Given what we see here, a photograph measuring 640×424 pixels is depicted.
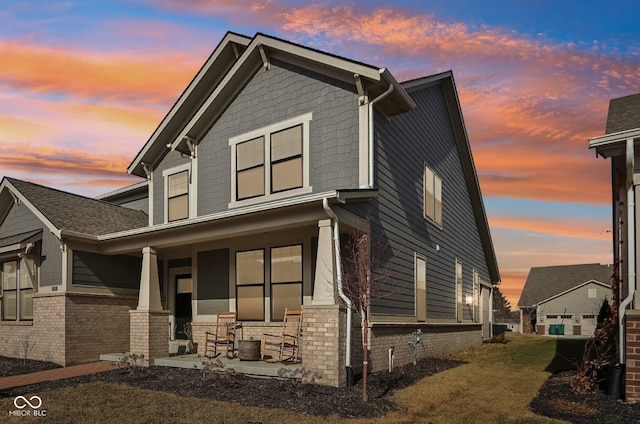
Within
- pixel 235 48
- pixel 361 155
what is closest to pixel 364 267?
pixel 361 155

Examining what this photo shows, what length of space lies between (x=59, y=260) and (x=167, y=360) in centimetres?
498

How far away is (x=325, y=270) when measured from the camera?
36.8 ft

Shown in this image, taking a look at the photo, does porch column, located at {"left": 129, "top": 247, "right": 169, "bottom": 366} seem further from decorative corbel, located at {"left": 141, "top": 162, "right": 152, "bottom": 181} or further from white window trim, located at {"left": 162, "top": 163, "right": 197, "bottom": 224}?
decorative corbel, located at {"left": 141, "top": 162, "right": 152, "bottom": 181}

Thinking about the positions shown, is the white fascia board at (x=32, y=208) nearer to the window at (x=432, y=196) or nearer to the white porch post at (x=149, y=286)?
the white porch post at (x=149, y=286)

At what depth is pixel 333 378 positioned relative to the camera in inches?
419

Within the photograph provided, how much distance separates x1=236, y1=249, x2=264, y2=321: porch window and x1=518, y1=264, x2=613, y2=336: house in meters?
37.2

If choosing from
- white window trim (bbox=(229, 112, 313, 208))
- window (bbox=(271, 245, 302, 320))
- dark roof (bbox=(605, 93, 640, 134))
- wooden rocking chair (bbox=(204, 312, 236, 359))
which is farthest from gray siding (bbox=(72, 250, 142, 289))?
dark roof (bbox=(605, 93, 640, 134))

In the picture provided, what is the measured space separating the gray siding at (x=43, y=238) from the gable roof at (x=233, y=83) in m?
3.54

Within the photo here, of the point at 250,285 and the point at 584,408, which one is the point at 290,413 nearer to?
the point at 584,408

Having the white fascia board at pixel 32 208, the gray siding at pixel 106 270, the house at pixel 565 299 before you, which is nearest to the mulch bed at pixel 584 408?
the gray siding at pixel 106 270

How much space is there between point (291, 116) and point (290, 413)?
809cm

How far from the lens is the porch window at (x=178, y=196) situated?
1714cm

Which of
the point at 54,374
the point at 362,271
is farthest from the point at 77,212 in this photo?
the point at 362,271

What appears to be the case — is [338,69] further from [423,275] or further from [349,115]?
[423,275]
